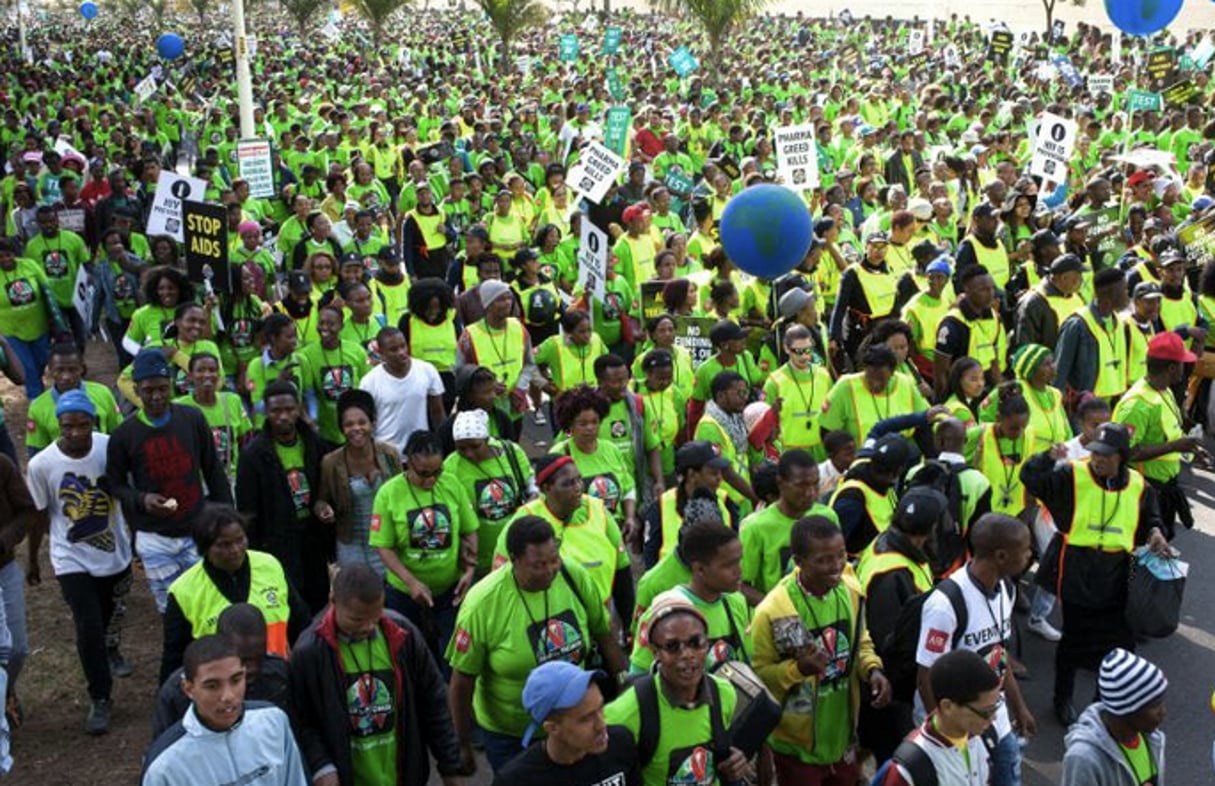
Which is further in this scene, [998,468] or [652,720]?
[998,468]

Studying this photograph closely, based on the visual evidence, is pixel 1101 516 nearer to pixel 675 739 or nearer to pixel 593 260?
pixel 675 739

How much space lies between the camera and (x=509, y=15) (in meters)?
34.1

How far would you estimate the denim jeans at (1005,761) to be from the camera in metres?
5.06

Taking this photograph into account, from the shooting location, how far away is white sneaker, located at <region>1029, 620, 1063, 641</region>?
25.6ft

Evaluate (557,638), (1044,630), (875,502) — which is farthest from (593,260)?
(557,638)

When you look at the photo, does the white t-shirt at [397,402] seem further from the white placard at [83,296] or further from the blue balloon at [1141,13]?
the blue balloon at [1141,13]

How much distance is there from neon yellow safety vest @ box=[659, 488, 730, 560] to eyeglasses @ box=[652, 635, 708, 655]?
6.12ft

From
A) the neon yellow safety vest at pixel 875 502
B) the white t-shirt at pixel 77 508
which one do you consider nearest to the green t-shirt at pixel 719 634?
the neon yellow safety vest at pixel 875 502

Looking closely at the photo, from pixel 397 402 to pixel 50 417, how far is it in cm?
197

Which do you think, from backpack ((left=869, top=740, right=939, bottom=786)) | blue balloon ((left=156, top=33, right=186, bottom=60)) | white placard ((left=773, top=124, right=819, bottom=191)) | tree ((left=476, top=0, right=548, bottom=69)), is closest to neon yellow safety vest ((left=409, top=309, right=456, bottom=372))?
white placard ((left=773, top=124, right=819, bottom=191))

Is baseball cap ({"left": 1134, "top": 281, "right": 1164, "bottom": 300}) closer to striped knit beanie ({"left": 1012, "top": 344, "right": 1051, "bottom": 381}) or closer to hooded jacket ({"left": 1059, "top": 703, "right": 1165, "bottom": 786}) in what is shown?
striped knit beanie ({"left": 1012, "top": 344, "right": 1051, "bottom": 381})

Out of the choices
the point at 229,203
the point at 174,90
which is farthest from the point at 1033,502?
the point at 174,90

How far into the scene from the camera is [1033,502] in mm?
7723

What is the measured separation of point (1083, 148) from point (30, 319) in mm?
14508
